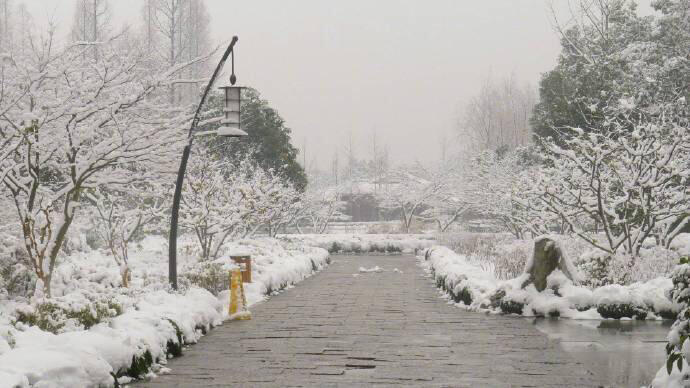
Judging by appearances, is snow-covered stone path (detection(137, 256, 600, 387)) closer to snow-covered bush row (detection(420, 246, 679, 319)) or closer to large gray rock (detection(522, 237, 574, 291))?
snow-covered bush row (detection(420, 246, 679, 319))

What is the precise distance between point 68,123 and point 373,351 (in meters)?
5.73

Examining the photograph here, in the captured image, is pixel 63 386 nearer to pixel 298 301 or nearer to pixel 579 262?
pixel 298 301

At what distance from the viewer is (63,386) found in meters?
5.35

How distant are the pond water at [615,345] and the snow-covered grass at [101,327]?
15.5 feet

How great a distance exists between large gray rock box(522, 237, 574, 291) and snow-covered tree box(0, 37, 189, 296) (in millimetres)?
6529

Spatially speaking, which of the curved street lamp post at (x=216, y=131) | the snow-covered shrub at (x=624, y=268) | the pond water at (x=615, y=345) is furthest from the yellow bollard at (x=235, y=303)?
the snow-covered shrub at (x=624, y=268)

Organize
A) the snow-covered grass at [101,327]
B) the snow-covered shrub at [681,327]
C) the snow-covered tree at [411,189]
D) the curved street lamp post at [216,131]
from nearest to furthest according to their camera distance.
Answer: the snow-covered shrub at [681,327], the snow-covered grass at [101,327], the curved street lamp post at [216,131], the snow-covered tree at [411,189]

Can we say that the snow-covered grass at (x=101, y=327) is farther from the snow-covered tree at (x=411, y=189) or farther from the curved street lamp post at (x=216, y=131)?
the snow-covered tree at (x=411, y=189)

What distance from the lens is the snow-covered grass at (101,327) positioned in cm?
546

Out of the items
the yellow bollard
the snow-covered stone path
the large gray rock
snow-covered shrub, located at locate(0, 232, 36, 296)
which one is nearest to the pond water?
the snow-covered stone path

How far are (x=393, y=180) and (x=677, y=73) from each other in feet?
94.2

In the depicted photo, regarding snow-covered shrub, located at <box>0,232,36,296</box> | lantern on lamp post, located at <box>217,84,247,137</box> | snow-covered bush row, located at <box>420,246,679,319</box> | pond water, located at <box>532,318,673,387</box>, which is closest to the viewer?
pond water, located at <box>532,318,673,387</box>

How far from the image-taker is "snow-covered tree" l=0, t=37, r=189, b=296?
10.1 m

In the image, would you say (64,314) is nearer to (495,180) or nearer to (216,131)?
(216,131)
